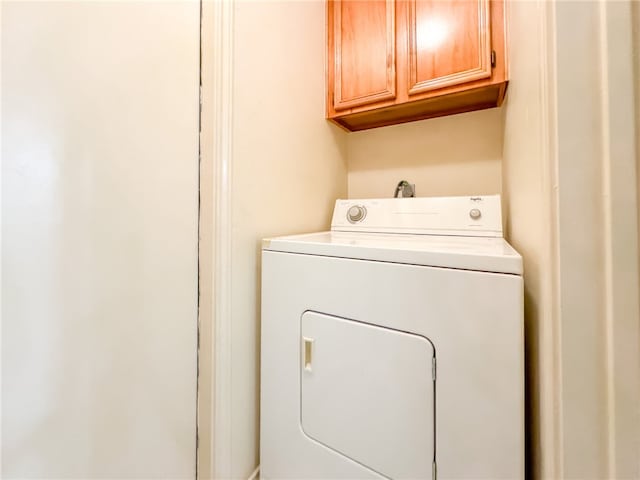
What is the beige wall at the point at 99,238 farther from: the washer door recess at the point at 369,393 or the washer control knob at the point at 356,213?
the washer control knob at the point at 356,213

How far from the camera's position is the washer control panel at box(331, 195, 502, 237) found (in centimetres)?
112

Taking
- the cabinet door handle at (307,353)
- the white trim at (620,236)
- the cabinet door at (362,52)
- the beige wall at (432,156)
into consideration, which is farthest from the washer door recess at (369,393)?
the cabinet door at (362,52)

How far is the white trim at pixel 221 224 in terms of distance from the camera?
0.92 meters

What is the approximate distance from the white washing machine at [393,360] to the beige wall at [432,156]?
39 cm

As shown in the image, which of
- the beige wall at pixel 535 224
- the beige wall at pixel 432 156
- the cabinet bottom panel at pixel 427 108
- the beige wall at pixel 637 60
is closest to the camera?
the beige wall at pixel 637 60

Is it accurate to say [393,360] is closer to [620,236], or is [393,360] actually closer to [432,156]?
[620,236]

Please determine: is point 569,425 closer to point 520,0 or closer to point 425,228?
point 425,228

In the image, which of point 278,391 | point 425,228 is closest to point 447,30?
point 425,228

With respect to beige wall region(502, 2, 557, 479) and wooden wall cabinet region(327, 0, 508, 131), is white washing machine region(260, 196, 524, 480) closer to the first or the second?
beige wall region(502, 2, 557, 479)

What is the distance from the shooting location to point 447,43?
46.9 inches

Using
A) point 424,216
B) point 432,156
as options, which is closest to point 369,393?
point 424,216

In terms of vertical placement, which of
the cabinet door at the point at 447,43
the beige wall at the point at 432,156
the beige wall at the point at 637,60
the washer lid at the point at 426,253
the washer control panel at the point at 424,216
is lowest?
the washer lid at the point at 426,253

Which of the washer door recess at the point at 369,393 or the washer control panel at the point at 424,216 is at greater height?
the washer control panel at the point at 424,216

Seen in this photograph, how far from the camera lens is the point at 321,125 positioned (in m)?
1.49
